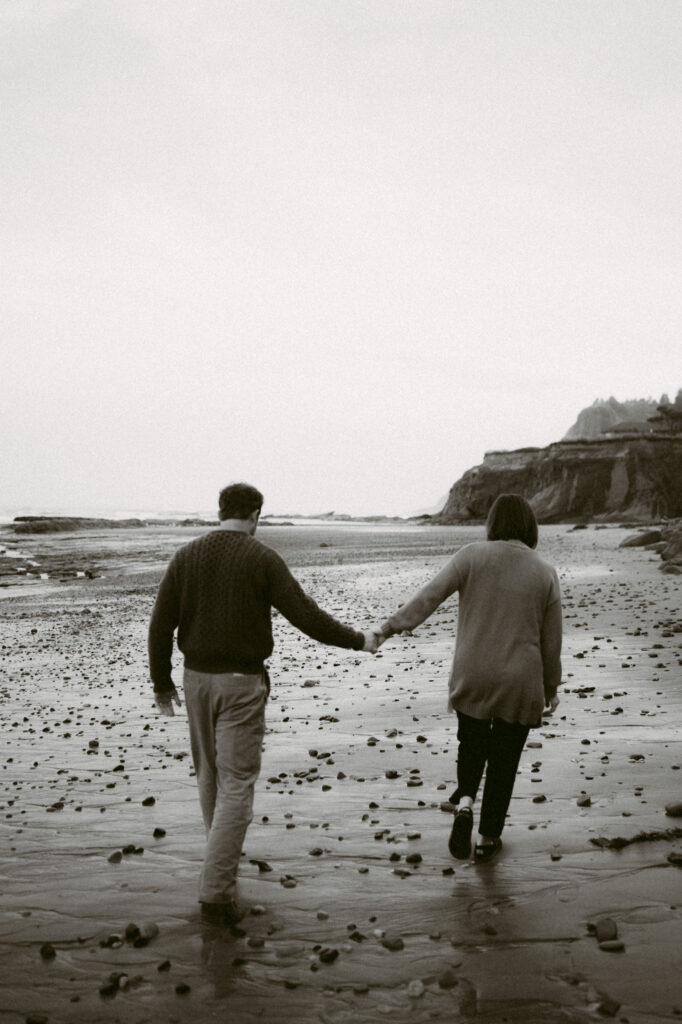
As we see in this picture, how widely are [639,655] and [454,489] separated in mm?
91050

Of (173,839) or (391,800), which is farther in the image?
(391,800)

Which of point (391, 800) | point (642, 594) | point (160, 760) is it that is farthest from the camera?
point (642, 594)

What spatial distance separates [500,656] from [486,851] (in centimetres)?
118

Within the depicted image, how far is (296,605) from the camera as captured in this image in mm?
5074

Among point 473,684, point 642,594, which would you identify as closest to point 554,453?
point 642,594

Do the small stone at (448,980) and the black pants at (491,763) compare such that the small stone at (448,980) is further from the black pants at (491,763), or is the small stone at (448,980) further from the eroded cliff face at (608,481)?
the eroded cliff face at (608,481)

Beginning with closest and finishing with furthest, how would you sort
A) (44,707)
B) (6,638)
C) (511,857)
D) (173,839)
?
(511,857) < (173,839) < (44,707) < (6,638)

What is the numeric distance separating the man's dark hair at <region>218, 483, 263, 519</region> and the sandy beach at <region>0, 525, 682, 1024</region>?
2.17 m

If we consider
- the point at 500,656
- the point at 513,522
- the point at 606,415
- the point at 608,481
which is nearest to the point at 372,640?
the point at 500,656

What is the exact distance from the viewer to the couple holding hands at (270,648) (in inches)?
190

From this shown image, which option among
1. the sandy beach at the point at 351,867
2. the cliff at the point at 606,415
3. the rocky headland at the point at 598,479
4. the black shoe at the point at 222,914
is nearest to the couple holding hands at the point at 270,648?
the black shoe at the point at 222,914

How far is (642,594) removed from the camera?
16.6m

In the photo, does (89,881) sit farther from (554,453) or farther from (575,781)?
(554,453)

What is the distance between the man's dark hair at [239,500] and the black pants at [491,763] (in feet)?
6.39
